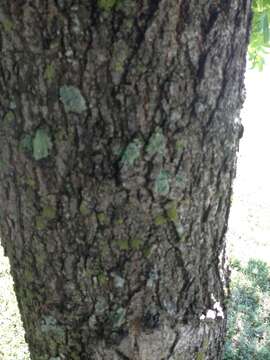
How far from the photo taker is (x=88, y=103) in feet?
3.73

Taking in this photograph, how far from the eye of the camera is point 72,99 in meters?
1.13

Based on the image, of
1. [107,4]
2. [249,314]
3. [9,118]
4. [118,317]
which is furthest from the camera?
[249,314]

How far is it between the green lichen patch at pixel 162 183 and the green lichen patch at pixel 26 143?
341mm

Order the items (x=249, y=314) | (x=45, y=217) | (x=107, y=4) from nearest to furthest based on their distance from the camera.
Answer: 1. (x=107, y=4)
2. (x=45, y=217)
3. (x=249, y=314)

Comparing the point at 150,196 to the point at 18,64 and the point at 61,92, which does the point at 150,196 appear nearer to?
the point at 61,92

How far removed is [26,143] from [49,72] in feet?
0.66

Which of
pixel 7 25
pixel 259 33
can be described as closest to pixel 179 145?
pixel 7 25

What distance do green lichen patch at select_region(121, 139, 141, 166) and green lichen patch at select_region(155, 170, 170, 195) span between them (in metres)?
0.09

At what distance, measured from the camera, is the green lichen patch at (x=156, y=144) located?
3.92ft

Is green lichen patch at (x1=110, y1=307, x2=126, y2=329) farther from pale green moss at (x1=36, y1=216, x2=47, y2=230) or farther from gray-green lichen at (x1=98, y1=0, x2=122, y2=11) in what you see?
gray-green lichen at (x1=98, y1=0, x2=122, y2=11)

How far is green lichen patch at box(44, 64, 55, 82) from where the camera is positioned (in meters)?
1.10

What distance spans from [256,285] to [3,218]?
4.57m

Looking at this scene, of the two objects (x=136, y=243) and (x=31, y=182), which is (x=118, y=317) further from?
(x=31, y=182)

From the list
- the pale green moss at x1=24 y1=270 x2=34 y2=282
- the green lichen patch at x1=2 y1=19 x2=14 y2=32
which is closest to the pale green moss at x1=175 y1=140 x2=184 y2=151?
the green lichen patch at x1=2 y1=19 x2=14 y2=32
